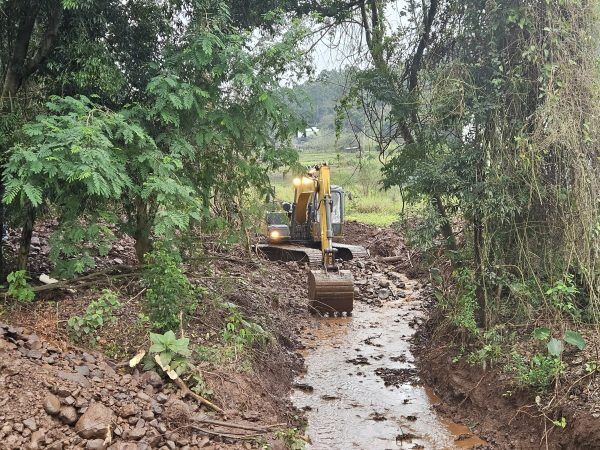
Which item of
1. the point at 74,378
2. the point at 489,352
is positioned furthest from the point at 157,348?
the point at 489,352

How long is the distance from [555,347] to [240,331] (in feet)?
12.6

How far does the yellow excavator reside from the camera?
11875mm

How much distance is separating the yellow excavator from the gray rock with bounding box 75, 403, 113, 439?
592 centimetres

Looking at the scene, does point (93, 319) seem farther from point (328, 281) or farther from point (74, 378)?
point (328, 281)

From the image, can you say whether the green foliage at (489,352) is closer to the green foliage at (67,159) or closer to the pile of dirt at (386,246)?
the green foliage at (67,159)

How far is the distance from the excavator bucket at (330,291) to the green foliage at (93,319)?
5663 mm

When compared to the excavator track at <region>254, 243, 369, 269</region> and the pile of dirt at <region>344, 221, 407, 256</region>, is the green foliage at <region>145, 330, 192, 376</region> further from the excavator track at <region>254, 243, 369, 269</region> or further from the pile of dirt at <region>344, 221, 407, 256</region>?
the pile of dirt at <region>344, 221, 407, 256</region>

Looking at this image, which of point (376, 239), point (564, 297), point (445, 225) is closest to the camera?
point (564, 297)

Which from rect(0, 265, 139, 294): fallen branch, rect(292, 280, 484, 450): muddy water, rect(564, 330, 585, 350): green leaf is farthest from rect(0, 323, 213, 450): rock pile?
rect(564, 330, 585, 350): green leaf

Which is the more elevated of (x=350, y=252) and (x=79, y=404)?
(x=79, y=404)

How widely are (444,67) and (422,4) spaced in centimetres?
185

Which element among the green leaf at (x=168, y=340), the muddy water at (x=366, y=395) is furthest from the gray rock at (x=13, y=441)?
the muddy water at (x=366, y=395)

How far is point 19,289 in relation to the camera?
646 cm

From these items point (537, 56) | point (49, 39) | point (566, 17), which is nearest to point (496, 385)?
point (537, 56)
